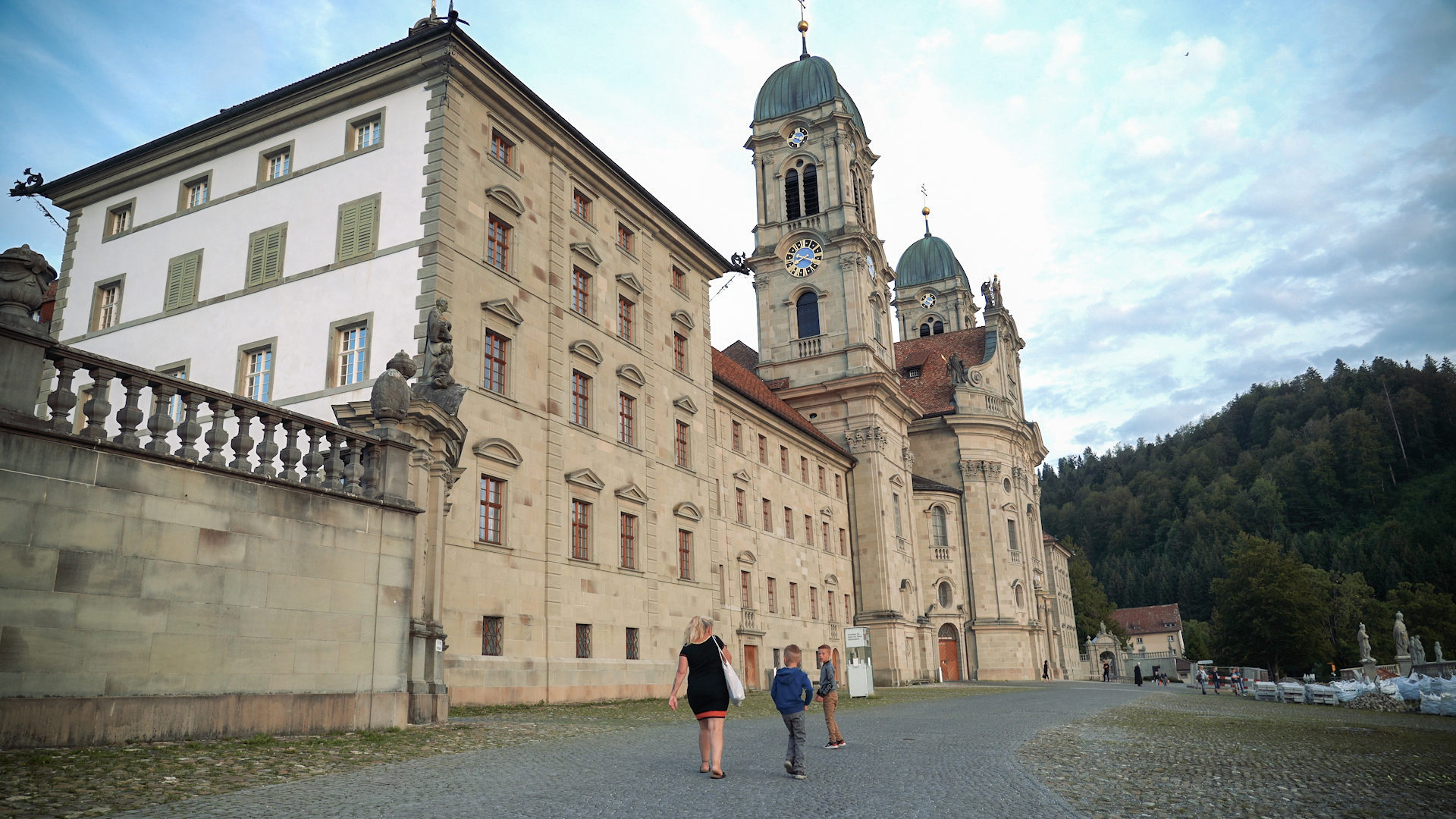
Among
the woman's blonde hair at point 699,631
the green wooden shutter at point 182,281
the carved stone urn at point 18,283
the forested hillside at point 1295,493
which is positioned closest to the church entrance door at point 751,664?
the green wooden shutter at point 182,281

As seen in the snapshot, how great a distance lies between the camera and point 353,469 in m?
13.6

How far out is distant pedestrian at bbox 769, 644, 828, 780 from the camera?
10.3 m

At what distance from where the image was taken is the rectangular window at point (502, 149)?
2794 centimetres

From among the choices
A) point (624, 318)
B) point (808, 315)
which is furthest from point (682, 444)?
point (808, 315)

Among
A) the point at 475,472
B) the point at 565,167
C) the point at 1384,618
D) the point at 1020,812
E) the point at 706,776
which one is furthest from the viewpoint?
the point at 1384,618

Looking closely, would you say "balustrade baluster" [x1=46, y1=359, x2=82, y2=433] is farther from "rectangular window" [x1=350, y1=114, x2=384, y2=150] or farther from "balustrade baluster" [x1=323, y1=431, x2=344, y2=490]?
"rectangular window" [x1=350, y1=114, x2=384, y2=150]

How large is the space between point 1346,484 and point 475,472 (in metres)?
153

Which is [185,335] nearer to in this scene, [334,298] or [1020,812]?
[334,298]

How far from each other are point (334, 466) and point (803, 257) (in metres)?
51.6

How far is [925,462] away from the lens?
68.9m

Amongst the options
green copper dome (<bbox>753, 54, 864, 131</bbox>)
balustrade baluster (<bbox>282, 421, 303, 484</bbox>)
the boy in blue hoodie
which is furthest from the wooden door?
balustrade baluster (<bbox>282, 421, 303, 484</bbox>)

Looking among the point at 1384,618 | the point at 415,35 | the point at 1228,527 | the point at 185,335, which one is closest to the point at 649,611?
the point at 185,335

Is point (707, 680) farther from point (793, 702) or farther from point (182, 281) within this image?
point (182, 281)

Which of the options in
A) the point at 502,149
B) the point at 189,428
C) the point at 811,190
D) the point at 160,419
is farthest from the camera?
the point at 811,190
